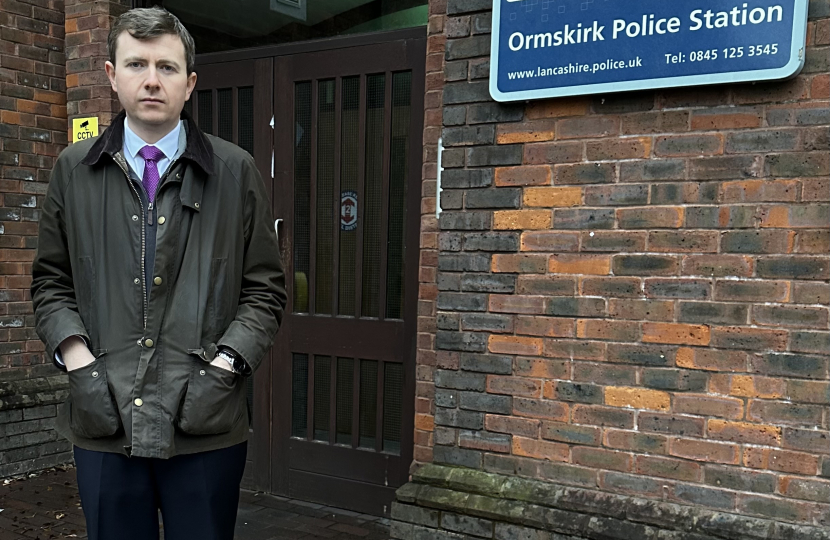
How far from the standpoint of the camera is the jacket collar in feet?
6.59

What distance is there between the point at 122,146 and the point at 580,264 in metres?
1.61

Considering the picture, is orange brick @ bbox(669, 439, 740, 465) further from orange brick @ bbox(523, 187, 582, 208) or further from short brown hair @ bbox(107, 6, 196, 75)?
short brown hair @ bbox(107, 6, 196, 75)

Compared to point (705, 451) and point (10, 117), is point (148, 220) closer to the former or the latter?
point (705, 451)

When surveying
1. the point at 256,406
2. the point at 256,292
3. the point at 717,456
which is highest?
the point at 256,292

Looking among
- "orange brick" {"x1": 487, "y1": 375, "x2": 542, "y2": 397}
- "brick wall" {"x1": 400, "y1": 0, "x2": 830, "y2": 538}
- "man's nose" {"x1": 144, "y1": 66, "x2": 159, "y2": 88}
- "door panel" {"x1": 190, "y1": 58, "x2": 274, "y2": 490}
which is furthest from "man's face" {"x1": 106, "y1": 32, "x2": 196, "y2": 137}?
"door panel" {"x1": 190, "y1": 58, "x2": 274, "y2": 490}

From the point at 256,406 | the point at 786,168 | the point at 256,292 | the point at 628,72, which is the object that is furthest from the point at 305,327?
the point at 786,168

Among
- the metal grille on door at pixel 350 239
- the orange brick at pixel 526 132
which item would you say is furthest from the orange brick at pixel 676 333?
the metal grille on door at pixel 350 239

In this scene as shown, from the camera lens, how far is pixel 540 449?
112 inches

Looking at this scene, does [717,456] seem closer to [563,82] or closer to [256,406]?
[563,82]

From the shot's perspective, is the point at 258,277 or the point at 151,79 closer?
the point at 151,79

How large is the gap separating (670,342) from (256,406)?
260cm

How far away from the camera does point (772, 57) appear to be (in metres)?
2.36

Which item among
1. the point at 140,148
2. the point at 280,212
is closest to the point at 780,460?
the point at 140,148

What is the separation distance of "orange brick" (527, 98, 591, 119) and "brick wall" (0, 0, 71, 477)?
136 inches
